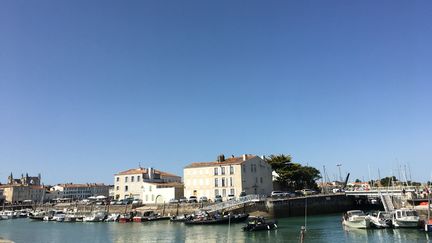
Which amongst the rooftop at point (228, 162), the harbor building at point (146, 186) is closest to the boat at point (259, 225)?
the rooftop at point (228, 162)

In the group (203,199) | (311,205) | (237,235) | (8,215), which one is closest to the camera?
(237,235)

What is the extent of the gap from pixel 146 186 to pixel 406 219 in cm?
5259

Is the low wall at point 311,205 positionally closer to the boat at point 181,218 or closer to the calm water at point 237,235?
the calm water at point 237,235

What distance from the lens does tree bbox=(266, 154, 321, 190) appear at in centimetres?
8094

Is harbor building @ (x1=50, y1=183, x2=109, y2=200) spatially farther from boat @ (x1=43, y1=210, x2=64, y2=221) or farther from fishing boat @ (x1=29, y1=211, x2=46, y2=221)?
boat @ (x1=43, y1=210, x2=64, y2=221)

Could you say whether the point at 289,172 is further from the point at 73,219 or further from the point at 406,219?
the point at 73,219

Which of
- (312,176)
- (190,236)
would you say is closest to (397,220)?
(190,236)

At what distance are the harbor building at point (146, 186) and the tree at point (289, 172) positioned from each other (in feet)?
69.4

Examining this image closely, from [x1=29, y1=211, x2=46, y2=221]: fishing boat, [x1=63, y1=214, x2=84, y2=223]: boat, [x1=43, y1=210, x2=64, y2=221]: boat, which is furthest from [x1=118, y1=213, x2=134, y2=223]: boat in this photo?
[x1=29, y1=211, x2=46, y2=221]: fishing boat

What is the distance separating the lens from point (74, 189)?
553 ft

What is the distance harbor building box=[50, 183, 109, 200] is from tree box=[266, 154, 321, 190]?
109m

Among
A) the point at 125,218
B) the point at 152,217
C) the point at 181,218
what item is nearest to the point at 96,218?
the point at 125,218

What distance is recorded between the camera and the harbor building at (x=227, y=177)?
6850 cm

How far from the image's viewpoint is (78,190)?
16975 centimetres
